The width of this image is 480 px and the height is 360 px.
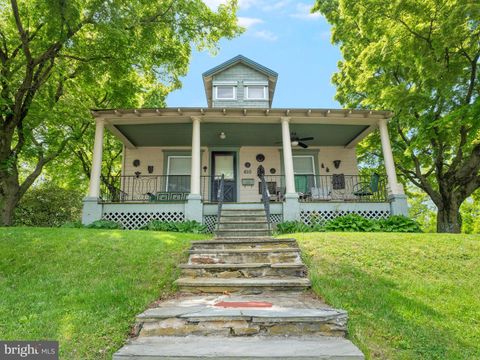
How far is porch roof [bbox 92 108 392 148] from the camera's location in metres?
8.77

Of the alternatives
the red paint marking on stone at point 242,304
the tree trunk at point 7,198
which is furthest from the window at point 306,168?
the tree trunk at point 7,198

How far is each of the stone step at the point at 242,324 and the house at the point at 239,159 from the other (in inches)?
213

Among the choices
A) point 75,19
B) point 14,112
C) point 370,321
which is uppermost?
point 75,19

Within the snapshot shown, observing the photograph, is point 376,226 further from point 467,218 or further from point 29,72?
point 467,218

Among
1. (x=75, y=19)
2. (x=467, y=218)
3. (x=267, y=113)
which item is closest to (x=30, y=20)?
(x=75, y=19)

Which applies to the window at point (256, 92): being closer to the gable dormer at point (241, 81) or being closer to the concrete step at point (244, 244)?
the gable dormer at point (241, 81)

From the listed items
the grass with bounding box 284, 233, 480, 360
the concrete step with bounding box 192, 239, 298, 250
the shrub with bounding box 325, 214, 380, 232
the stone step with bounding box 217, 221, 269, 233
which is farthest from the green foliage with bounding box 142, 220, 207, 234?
the shrub with bounding box 325, 214, 380, 232

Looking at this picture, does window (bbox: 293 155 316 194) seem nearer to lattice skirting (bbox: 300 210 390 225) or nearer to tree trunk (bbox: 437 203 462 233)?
lattice skirting (bbox: 300 210 390 225)

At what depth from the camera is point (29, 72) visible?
749 cm

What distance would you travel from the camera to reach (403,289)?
3.73 m

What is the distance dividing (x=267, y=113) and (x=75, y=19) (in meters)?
5.51

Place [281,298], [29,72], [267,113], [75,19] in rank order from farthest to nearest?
[267,113], [29,72], [75,19], [281,298]

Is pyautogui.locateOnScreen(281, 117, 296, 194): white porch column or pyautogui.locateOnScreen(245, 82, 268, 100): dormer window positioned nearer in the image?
pyautogui.locateOnScreen(281, 117, 296, 194): white porch column

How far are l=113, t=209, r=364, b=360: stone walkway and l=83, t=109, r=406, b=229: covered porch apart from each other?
4187 millimetres
